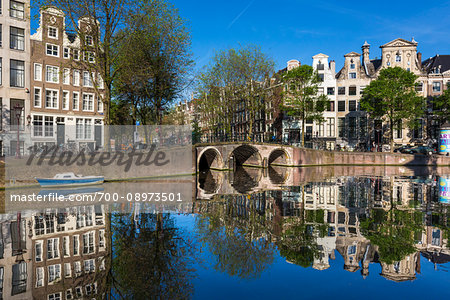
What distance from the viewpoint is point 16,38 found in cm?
3166

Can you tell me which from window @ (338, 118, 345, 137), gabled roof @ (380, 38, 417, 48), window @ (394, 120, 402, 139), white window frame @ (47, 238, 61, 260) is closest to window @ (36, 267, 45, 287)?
white window frame @ (47, 238, 61, 260)

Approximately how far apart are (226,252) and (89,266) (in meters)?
3.64

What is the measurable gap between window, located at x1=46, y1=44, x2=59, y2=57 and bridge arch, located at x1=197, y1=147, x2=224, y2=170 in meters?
18.3

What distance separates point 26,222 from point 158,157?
1580cm

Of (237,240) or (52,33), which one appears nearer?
(237,240)

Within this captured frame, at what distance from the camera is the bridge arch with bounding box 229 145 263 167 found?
41.2 meters

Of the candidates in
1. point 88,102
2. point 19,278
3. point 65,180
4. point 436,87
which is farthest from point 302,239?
point 436,87

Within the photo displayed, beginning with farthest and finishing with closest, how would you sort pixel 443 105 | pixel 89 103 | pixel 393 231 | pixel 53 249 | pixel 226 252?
pixel 443 105 < pixel 89 103 < pixel 393 231 < pixel 53 249 < pixel 226 252

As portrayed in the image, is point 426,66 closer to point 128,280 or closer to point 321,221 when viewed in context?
point 321,221

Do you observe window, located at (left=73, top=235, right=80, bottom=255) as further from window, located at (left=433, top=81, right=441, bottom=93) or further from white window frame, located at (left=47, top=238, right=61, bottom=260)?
window, located at (left=433, top=81, right=441, bottom=93)

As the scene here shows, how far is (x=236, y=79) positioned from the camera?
43156mm

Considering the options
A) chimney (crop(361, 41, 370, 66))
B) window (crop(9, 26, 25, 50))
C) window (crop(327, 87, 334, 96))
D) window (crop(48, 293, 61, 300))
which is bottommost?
window (crop(48, 293, 61, 300))

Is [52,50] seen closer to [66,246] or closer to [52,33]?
[52,33]

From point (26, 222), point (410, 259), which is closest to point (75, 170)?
point (26, 222)
